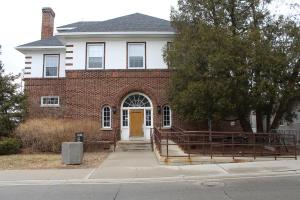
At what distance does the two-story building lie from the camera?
1104 inches

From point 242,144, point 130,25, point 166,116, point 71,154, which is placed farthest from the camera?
point 130,25

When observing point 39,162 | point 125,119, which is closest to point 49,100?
point 125,119

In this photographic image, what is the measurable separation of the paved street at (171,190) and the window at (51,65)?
1880 centimetres

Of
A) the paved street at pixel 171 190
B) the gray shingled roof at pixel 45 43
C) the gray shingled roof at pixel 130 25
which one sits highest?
the gray shingled roof at pixel 130 25

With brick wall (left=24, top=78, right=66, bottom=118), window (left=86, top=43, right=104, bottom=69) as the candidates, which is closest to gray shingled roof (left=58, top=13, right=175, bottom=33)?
window (left=86, top=43, right=104, bottom=69)

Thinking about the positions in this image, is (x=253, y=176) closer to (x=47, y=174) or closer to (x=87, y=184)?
(x=87, y=184)

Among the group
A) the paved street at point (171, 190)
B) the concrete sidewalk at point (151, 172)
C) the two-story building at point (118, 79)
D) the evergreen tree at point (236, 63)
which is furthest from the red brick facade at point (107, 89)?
the paved street at point (171, 190)

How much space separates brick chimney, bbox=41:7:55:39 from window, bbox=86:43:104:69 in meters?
8.09

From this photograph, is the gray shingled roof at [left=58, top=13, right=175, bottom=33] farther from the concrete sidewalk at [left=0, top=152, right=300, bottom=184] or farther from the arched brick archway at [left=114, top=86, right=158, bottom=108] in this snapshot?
the concrete sidewalk at [left=0, top=152, right=300, bottom=184]

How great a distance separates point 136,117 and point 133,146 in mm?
3300

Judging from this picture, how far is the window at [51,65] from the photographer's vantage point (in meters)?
31.1

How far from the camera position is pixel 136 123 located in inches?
1115

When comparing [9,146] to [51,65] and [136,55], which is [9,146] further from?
[136,55]

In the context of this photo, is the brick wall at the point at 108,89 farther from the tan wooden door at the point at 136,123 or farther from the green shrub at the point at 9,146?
the green shrub at the point at 9,146
